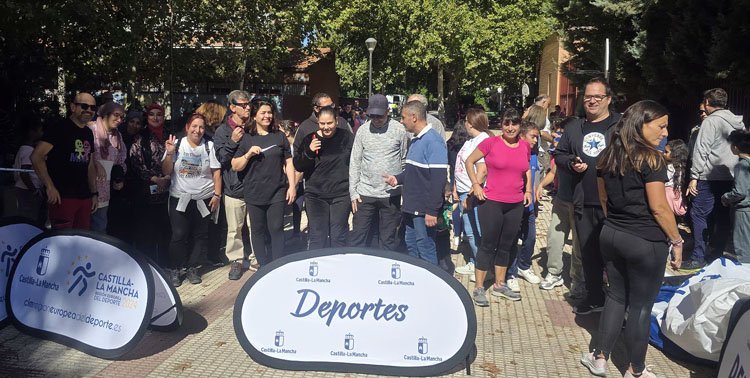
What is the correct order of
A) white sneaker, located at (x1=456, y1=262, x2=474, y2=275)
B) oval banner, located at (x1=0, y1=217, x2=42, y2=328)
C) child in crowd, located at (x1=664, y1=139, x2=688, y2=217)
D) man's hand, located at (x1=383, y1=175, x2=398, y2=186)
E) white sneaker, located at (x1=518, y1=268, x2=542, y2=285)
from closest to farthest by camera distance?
oval banner, located at (x1=0, y1=217, x2=42, y2=328), man's hand, located at (x1=383, y1=175, x2=398, y2=186), white sneaker, located at (x1=518, y1=268, x2=542, y2=285), white sneaker, located at (x1=456, y1=262, x2=474, y2=275), child in crowd, located at (x1=664, y1=139, x2=688, y2=217)

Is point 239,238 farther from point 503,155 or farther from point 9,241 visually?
point 503,155

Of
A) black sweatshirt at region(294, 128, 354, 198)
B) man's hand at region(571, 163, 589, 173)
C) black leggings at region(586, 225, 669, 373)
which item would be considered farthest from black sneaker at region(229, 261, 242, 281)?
black leggings at region(586, 225, 669, 373)

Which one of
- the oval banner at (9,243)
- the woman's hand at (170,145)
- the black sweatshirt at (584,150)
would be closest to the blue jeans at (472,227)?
the black sweatshirt at (584,150)

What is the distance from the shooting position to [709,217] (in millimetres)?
7973

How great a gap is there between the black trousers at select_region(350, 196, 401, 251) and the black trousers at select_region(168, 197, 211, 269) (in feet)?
5.13

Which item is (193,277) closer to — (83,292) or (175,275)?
(175,275)

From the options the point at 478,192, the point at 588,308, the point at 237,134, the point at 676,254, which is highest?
the point at 237,134

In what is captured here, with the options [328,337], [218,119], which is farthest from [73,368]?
[218,119]

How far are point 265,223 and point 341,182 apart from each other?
36.2 inches

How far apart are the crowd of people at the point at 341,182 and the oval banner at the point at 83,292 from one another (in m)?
1.02

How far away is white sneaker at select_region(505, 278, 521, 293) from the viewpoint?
659cm

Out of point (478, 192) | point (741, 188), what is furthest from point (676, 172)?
point (478, 192)

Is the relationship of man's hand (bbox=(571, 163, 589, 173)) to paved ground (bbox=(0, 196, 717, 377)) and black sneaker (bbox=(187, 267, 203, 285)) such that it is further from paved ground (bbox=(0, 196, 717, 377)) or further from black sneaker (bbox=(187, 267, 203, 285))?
black sneaker (bbox=(187, 267, 203, 285))

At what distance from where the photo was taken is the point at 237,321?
4.50 meters
